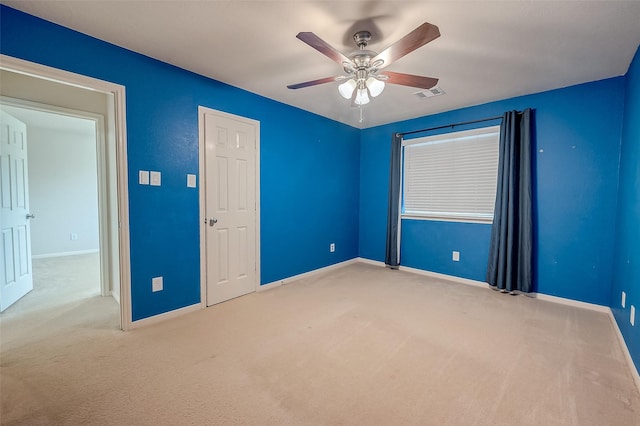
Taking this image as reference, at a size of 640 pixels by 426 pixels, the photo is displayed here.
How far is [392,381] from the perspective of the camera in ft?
5.83

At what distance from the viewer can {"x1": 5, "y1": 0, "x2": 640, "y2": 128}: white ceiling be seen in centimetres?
179

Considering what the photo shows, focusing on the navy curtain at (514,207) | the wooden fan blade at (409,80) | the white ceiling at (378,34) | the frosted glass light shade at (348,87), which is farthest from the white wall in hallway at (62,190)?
the navy curtain at (514,207)

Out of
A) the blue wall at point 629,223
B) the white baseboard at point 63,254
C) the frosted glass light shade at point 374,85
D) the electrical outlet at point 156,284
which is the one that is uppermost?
the frosted glass light shade at point 374,85

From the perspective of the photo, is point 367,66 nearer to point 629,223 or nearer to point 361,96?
point 361,96

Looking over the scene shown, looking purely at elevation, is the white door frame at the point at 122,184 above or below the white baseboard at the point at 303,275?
above

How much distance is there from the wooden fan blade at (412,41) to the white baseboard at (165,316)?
2852 mm

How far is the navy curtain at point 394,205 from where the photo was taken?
14.5ft

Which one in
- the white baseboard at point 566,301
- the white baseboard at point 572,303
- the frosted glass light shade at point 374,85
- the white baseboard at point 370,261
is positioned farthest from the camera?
the white baseboard at point 370,261

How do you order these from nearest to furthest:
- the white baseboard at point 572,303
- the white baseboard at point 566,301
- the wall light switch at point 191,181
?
the white baseboard at point 566,301 → the wall light switch at point 191,181 → the white baseboard at point 572,303

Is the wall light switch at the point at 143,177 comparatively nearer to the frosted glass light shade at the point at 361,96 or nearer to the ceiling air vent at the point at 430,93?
the frosted glass light shade at the point at 361,96

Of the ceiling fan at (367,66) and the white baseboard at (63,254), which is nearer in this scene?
the ceiling fan at (367,66)

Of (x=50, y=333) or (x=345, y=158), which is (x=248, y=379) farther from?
(x=345, y=158)

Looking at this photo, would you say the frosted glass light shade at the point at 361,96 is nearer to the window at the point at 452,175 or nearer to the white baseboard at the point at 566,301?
the window at the point at 452,175

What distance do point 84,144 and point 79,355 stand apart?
5.56m
